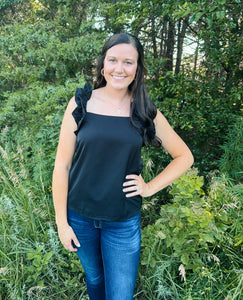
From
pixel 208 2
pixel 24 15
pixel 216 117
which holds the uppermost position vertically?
pixel 24 15

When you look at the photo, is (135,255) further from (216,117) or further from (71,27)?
(71,27)

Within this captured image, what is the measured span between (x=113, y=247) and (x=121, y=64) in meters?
1.18

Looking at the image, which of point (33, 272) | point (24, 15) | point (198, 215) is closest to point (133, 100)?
point (198, 215)

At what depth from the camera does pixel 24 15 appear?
9078 millimetres

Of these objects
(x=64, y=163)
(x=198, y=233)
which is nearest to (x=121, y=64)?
(x=64, y=163)

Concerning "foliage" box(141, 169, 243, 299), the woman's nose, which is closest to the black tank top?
the woman's nose

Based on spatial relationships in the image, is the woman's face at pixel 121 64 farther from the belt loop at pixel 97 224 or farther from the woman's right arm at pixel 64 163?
the belt loop at pixel 97 224

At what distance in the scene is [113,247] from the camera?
63.2 inches

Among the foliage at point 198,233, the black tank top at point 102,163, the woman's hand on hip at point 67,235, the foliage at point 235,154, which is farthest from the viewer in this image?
the foliage at point 235,154

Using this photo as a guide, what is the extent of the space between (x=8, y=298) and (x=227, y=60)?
371 cm

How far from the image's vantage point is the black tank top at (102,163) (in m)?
1.42

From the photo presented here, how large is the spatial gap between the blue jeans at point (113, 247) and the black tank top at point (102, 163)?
9 cm

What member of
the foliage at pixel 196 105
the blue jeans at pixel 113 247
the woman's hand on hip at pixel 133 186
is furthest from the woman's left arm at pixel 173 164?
the foliage at pixel 196 105

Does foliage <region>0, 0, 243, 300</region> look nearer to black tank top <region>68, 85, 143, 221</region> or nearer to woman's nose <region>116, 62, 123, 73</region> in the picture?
black tank top <region>68, 85, 143, 221</region>
